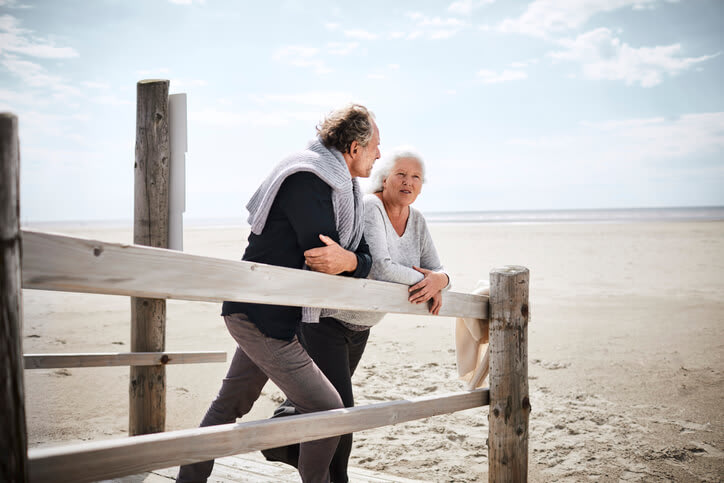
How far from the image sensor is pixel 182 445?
163cm

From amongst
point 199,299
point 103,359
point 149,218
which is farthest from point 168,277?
point 103,359

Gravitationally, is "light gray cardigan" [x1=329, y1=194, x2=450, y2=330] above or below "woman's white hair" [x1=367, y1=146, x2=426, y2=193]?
below

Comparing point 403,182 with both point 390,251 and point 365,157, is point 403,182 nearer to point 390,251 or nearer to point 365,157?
point 390,251

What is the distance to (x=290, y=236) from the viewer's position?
2.13m

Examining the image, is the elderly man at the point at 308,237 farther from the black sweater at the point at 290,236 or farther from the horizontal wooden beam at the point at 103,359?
the horizontal wooden beam at the point at 103,359

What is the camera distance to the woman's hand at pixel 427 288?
2.45 m

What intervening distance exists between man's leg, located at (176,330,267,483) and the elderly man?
1.51ft

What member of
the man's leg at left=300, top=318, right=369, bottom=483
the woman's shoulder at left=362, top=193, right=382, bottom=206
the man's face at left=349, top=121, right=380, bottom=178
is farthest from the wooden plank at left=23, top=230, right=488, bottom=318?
the woman's shoulder at left=362, top=193, right=382, bottom=206

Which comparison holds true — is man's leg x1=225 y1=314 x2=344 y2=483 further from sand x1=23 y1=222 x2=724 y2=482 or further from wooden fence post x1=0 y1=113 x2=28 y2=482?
sand x1=23 y1=222 x2=724 y2=482

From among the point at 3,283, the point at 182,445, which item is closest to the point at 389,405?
the point at 182,445

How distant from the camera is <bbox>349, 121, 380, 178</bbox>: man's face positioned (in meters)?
2.39

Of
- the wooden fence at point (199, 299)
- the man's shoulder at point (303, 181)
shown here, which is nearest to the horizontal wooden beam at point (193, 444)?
the wooden fence at point (199, 299)

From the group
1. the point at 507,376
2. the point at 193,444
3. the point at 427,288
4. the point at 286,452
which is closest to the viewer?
the point at 193,444

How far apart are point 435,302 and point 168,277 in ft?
4.63
